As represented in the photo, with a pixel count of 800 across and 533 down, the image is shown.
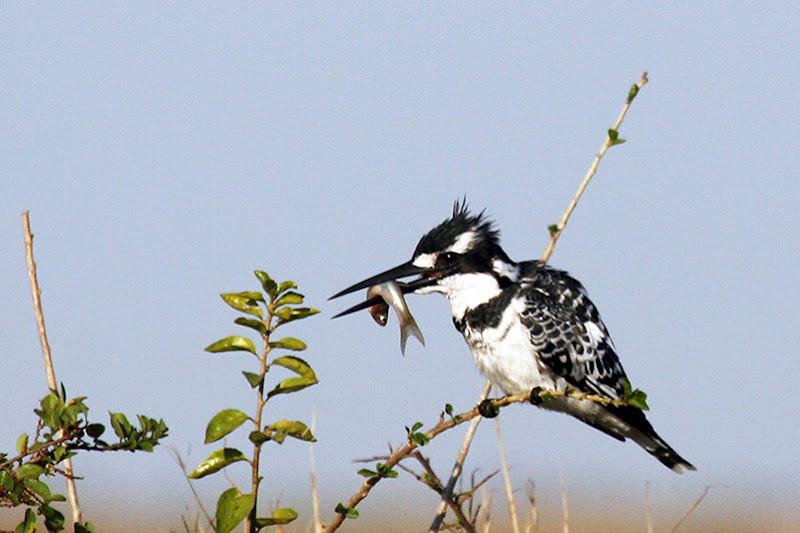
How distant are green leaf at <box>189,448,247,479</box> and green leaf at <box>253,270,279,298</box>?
50 cm

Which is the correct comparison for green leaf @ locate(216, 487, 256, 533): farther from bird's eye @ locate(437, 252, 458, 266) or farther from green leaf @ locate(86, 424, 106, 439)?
bird's eye @ locate(437, 252, 458, 266)

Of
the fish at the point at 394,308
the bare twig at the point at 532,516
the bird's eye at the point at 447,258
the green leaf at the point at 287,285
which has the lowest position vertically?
the bare twig at the point at 532,516

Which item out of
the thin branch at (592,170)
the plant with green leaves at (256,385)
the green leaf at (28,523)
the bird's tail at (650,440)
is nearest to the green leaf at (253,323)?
the plant with green leaves at (256,385)

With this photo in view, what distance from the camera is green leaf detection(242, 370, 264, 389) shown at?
119 inches

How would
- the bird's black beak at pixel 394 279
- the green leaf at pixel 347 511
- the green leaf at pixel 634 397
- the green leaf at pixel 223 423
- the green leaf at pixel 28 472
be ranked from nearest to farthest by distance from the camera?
the green leaf at pixel 223 423 → the green leaf at pixel 28 472 → the green leaf at pixel 347 511 → the green leaf at pixel 634 397 → the bird's black beak at pixel 394 279

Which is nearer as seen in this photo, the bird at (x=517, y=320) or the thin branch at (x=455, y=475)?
the thin branch at (x=455, y=475)

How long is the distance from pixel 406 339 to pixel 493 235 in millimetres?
1320

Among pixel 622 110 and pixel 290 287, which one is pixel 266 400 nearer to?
pixel 290 287

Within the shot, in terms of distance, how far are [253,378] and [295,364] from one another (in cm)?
16

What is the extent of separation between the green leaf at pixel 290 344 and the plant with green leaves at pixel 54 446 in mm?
539

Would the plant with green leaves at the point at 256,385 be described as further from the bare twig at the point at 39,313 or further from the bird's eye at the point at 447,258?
the bird's eye at the point at 447,258

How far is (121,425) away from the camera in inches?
130

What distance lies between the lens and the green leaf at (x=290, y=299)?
3.12 meters

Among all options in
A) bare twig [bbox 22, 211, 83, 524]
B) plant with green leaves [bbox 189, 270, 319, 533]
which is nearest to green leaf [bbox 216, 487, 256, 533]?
plant with green leaves [bbox 189, 270, 319, 533]
